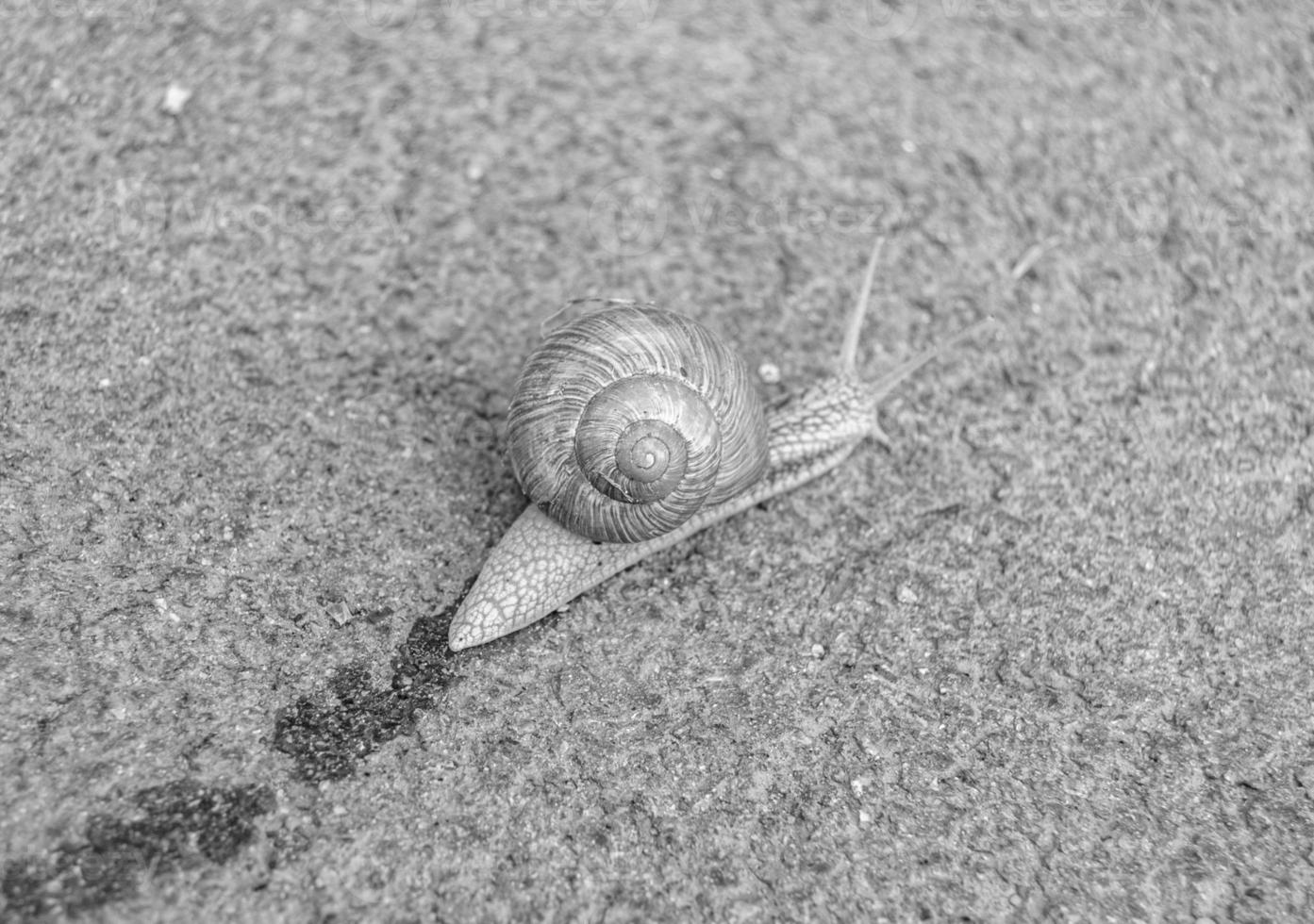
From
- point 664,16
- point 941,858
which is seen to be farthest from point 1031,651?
point 664,16

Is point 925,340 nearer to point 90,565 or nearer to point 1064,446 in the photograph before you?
point 1064,446

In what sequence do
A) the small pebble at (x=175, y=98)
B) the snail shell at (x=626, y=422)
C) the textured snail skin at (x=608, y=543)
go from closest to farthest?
the snail shell at (x=626, y=422) < the textured snail skin at (x=608, y=543) < the small pebble at (x=175, y=98)

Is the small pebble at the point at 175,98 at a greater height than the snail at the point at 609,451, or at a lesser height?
greater

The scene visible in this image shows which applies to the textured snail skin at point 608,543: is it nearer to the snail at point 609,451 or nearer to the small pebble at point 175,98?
the snail at point 609,451

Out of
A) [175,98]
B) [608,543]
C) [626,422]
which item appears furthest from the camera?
[175,98]

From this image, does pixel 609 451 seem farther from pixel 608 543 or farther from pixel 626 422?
pixel 608 543

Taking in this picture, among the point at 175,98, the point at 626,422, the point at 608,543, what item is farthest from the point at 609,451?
the point at 175,98

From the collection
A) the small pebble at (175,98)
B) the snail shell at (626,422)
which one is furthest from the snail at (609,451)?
the small pebble at (175,98)

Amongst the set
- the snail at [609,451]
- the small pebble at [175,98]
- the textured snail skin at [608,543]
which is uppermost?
the small pebble at [175,98]
